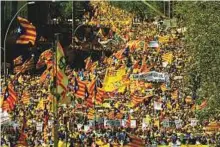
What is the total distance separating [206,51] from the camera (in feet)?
65.9

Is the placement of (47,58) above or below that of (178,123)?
above

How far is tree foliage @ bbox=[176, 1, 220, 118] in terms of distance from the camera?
64.2 feet

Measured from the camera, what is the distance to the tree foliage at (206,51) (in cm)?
1956

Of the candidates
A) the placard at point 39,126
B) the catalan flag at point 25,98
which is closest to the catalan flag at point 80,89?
the catalan flag at point 25,98

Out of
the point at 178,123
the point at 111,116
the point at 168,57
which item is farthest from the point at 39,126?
the point at 168,57

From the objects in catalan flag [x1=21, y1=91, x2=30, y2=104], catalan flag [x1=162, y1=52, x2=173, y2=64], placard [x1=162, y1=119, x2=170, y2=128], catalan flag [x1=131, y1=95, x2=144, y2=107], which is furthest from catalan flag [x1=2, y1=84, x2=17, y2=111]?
catalan flag [x1=162, y1=52, x2=173, y2=64]

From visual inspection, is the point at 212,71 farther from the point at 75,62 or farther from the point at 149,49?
the point at 75,62

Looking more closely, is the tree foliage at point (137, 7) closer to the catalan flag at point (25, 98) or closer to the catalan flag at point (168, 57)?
the catalan flag at point (168, 57)

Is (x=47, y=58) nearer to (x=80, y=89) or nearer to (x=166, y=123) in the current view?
(x=80, y=89)

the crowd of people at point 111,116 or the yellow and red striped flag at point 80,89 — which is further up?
the yellow and red striped flag at point 80,89

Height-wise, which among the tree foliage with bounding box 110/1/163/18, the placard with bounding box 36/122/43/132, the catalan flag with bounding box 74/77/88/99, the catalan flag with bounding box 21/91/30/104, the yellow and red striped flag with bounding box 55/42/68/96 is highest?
the tree foliage with bounding box 110/1/163/18

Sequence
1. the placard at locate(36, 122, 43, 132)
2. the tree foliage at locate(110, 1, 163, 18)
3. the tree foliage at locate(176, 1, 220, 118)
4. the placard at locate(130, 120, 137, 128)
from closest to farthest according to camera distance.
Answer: the tree foliage at locate(176, 1, 220, 118), the placard at locate(36, 122, 43, 132), the placard at locate(130, 120, 137, 128), the tree foliage at locate(110, 1, 163, 18)

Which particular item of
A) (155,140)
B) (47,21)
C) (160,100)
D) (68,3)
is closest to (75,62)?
(47,21)

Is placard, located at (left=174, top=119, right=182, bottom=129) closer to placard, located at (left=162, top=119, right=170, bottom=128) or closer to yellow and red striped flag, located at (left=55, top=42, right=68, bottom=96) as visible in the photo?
placard, located at (left=162, top=119, right=170, bottom=128)
